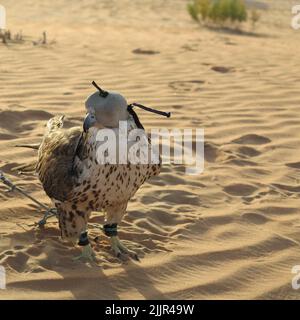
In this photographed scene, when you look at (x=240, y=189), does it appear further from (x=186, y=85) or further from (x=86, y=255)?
(x=186, y=85)

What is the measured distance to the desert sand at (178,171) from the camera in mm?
3494

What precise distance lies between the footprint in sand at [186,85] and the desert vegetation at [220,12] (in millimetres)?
5925

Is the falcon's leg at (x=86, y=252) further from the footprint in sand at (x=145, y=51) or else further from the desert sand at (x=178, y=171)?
the footprint in sand at (x=145, y=51)

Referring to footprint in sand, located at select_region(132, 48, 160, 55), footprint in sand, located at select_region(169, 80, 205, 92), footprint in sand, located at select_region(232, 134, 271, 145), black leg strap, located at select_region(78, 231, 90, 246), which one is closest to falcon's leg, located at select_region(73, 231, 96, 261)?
black leg strap, located at select_region(78, 231, 90, 246)

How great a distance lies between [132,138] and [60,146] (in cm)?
52

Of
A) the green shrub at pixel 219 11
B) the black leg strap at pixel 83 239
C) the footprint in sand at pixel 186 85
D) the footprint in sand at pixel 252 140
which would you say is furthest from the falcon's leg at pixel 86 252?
the green shrub at pixel 219 11

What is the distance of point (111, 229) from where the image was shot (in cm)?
363

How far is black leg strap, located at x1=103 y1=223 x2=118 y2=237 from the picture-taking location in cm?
362

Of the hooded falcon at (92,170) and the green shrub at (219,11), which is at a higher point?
the green shrub at (219,11)

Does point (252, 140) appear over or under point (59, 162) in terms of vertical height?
under

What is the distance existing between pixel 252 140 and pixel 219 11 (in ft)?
26.9

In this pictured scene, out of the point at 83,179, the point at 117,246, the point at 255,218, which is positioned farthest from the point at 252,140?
the point at 83,179

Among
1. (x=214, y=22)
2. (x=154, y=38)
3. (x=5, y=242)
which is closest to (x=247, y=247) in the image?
(x=5, y=242)

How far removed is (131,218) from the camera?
421 cm
